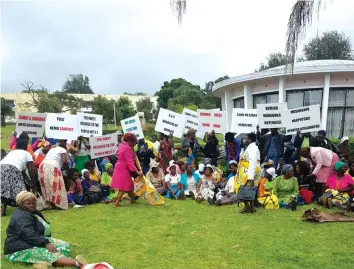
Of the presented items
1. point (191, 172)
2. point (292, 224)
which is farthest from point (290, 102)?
point (292, 224)

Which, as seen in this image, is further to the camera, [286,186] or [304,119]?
[304,119]

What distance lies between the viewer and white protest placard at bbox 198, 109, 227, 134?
12.1 m

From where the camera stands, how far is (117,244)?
6004mm

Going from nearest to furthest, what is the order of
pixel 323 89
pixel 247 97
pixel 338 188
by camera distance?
pixel 338 188 → pixel 323 89 → pixel 247 97

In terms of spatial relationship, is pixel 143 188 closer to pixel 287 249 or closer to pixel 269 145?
pixel 269 145

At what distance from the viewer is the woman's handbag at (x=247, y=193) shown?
8.12 meters

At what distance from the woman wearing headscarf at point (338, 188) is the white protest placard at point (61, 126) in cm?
633

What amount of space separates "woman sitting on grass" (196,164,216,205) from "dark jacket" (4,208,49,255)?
5.23 m

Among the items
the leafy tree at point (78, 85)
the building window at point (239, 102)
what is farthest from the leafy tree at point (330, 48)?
the leafy tree at point (78, 85)

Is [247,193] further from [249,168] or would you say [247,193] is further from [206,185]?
[206,185]

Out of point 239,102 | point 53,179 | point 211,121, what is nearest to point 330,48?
point 239,102

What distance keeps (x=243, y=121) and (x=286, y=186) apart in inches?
120

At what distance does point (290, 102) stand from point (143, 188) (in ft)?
41.9

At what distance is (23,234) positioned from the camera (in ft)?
16.1
